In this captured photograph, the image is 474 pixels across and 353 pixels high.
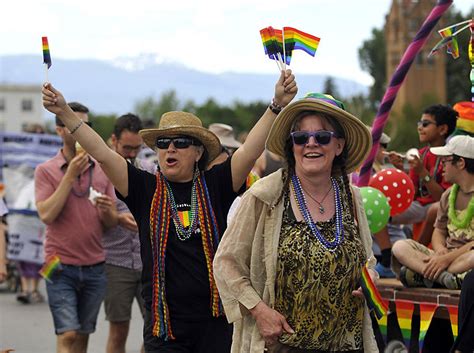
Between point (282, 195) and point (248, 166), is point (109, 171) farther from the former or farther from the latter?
point (282, 195)

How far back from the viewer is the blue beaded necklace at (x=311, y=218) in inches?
199

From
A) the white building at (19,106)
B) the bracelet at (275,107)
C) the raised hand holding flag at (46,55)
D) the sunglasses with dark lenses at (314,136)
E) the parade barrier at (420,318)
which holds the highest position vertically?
the raised hand holding flag at (46,55)

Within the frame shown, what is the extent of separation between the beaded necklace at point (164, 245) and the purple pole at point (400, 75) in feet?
10.8

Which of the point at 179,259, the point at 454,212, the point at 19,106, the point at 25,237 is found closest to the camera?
the point at 179,259

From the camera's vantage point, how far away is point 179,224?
19.1ft

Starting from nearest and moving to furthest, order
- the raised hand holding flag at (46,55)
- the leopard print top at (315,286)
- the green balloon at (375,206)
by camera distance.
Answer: the leopard print top at (315,286), the raised hand holding flag at (46,55), the green balloon at (375,206)

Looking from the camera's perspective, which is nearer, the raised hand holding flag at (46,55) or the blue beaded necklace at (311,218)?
A: the blue beaded necklace at (311,218)

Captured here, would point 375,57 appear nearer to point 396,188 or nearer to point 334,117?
point 396,188

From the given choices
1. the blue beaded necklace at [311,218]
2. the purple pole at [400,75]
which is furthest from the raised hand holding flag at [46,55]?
the purple pole at [400,75]

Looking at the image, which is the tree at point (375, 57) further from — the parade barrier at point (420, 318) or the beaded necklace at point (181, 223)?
the beaded necklace at point (181, 223)

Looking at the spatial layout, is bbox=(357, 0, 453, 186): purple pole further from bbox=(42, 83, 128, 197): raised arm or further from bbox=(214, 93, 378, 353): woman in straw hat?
bbox=(214, 93, 378, 353): woman in straw hat

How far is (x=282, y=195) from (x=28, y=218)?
11.6 metres

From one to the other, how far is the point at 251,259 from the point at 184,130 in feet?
4.04

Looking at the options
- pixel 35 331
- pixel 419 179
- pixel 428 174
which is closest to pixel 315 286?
pixel 428 174
